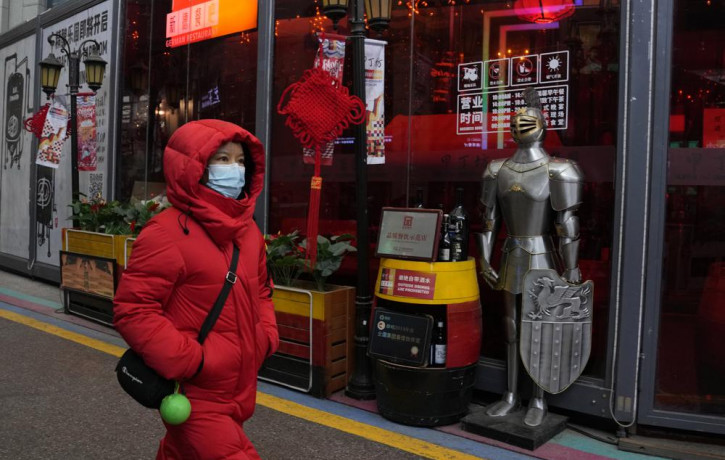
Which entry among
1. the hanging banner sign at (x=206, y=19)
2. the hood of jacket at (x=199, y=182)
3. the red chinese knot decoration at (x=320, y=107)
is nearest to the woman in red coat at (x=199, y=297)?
the hood of jacket at (x=199, y=182)

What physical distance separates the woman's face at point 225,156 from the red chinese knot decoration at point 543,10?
3302 mm

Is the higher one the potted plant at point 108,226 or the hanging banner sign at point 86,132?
the hanging banner sign at point 86,132

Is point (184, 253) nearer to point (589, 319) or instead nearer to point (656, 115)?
point (589, 319)

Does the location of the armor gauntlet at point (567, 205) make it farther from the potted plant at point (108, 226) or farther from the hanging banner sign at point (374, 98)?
the potted plant at point (108, 226)

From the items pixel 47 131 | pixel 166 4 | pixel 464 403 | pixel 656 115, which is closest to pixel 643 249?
pixel 656 115

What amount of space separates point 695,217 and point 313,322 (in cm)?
286

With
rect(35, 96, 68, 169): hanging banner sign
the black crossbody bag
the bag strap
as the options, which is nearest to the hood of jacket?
the bag strap

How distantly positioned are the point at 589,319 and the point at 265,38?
4.31m

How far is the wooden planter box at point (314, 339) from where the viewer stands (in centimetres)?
512

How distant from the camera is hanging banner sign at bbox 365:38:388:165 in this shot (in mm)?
5188

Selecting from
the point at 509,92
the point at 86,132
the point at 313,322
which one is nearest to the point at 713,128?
the point at 509,92

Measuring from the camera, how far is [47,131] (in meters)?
8.66

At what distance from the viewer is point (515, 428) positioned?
14.1 ft

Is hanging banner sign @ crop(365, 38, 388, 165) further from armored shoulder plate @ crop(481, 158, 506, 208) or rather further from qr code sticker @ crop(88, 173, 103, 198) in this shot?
qr code sticker @ crop(88, 173, 103, 198)
